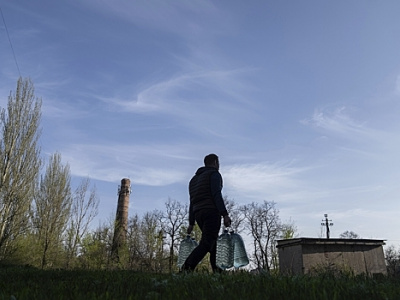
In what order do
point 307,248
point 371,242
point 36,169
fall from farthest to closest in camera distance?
point 36,169, point 371,242, point 307,248

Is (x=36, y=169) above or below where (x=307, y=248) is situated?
above

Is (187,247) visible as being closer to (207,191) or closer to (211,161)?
(207,191)

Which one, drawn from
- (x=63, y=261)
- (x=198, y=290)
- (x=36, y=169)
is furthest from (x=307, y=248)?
(x=63, y=261)

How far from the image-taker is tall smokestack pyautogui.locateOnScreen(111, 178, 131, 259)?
34028mm

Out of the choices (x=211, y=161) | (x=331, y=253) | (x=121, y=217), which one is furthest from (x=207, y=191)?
(x=121, y=217)

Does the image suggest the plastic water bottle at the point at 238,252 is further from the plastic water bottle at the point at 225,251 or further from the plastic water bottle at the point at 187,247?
the plastic water bottle at the point at 187,247

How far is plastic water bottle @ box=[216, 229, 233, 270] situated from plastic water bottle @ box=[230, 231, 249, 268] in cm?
7

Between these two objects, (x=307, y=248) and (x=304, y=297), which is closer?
(x=304, y=297)

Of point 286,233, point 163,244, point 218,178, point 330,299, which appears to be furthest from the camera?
point 286,233

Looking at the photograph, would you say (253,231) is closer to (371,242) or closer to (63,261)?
(63,261)

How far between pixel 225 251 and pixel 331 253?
39.5 feet

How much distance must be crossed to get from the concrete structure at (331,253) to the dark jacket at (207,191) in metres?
10.1

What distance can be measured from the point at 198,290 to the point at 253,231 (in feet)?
133

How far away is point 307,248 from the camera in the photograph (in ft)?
50.1
